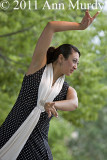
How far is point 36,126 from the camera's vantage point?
3.56m

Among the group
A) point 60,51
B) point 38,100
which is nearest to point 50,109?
point 38,100

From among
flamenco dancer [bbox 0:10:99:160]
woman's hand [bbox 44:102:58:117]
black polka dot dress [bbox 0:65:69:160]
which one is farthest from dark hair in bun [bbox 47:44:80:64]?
woman's hand [bbox 44:102:58:117]

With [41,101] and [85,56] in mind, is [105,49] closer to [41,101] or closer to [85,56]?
[85,56]

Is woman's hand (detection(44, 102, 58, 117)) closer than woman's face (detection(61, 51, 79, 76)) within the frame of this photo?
Yes

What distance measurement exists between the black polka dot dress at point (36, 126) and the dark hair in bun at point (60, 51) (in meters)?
0.14

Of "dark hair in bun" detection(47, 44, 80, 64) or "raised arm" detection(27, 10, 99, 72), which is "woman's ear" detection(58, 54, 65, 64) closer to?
"dark hair in bun" detection(47, 44, 80, 64)

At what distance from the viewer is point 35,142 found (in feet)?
11.8

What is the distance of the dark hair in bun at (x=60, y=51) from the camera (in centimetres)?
361

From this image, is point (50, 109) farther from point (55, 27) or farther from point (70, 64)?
point (55, 27)

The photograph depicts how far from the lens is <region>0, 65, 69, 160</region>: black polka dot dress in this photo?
11.7ft

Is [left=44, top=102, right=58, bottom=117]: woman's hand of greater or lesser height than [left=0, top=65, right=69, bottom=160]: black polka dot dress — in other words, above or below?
above

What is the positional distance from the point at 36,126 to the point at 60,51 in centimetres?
67

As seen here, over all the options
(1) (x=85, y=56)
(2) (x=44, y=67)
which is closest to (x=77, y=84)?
(1) (x=85, y=56)

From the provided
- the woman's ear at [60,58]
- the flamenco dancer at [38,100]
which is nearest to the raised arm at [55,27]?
the flamenco dancer at [38,100]
